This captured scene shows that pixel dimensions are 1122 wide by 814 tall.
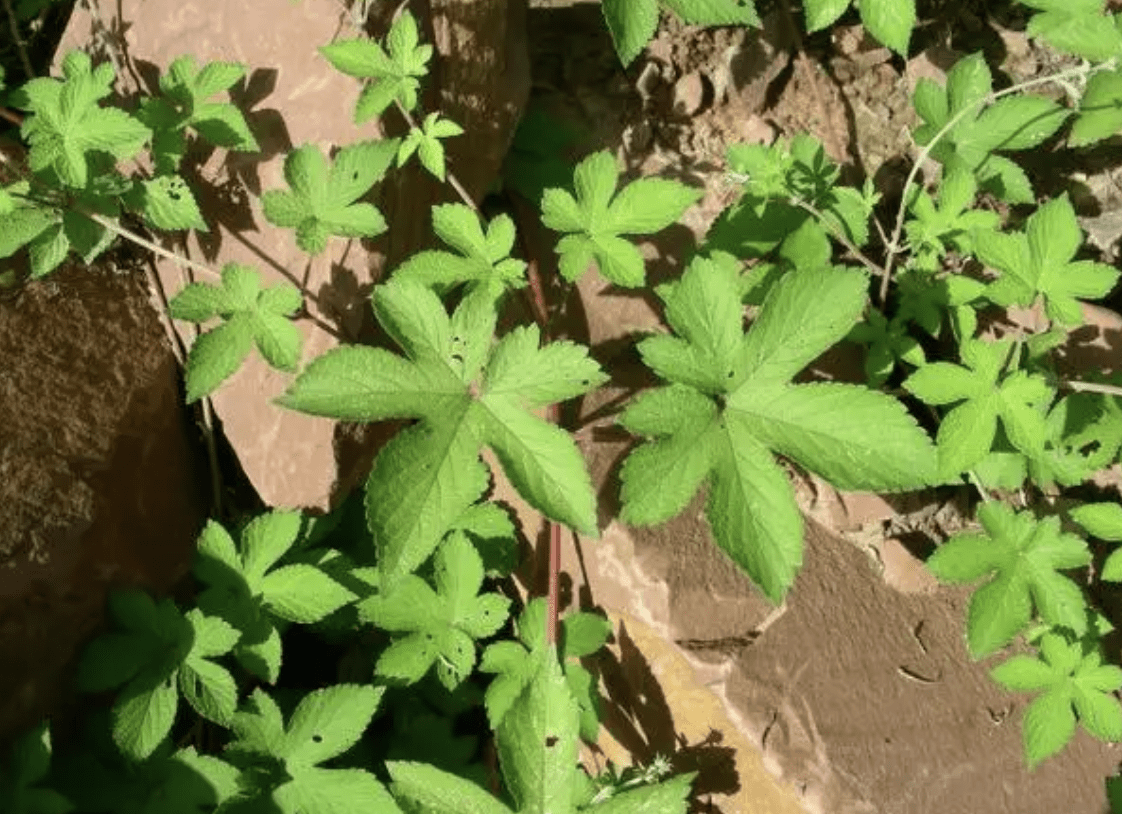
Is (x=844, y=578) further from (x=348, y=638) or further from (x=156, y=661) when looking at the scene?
(x=156, y=661)

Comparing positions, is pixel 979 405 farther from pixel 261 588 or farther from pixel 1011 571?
pixel 261 588

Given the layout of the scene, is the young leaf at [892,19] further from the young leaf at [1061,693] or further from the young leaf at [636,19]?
the young leaf at [1061,693]

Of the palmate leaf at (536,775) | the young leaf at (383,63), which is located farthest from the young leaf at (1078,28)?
the palmate leaf at (536,775)

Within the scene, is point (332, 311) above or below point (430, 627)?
above

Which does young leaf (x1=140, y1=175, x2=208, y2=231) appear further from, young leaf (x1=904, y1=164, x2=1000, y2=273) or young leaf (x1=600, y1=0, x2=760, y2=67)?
young leaf (x1=904, y1=164, x2=1000, y2=273)

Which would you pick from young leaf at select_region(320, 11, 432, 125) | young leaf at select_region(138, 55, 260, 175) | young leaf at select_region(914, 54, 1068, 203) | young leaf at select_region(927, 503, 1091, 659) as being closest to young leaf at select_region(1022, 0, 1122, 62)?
young leaf at select_region(914, 54, 1068, 203)

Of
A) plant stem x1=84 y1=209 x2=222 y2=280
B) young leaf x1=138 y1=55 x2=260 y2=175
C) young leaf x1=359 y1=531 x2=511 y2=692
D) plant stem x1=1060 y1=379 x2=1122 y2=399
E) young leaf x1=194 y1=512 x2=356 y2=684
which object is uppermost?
young leaf x1=138 y1=55 x2=260 y2=175

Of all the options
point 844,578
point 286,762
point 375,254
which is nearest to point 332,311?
point 375,254

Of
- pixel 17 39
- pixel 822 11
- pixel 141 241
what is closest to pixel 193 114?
pixel 141 241
